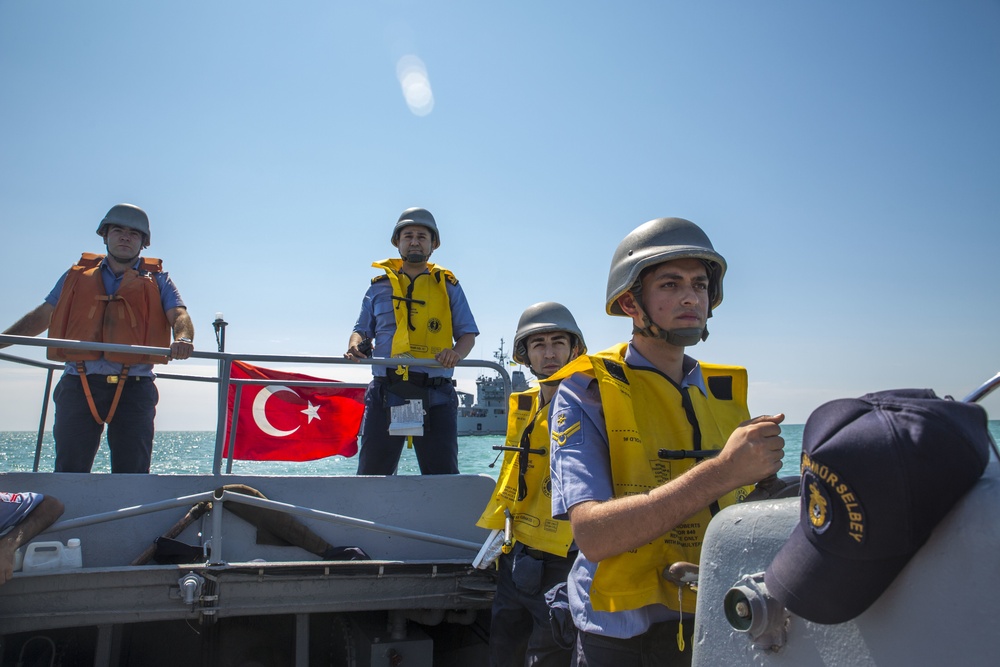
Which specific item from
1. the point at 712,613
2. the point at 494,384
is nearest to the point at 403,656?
the point at 712,613

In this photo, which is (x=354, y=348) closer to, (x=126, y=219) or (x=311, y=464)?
(x=126, y=219)

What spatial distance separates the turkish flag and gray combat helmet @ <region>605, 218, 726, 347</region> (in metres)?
3.47

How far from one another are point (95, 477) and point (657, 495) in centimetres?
367

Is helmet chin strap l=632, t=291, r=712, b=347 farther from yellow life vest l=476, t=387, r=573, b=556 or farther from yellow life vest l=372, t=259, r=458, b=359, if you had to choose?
yellow life vest l=372, t=259, r=458, b=359

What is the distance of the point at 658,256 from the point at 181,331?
365 cm

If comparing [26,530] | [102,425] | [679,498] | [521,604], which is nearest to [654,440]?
[679,498]

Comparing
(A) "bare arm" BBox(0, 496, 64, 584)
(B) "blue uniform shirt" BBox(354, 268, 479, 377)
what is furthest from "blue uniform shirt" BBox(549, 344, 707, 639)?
(B) "blue uniform shirt" BBox(354, 268, 479, 377)

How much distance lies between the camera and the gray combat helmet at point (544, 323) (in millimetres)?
4070

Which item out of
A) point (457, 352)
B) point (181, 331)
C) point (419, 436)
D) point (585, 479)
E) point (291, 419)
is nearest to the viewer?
point (585, 479)

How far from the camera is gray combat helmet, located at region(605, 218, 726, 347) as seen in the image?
197 centimetres

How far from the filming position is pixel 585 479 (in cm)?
173

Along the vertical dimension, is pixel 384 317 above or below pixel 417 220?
below

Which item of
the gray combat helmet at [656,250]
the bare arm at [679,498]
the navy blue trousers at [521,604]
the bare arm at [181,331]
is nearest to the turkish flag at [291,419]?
the bare arm at [181,331]

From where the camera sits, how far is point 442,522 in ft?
14.8
